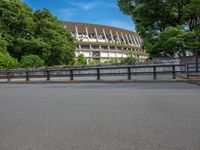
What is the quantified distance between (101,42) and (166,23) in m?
115

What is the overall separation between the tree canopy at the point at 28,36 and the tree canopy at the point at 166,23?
2358cm

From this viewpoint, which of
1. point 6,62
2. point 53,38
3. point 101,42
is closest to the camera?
point 6,62

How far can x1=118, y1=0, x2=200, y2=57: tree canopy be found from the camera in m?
29.3

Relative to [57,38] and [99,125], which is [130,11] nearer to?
[57,38]

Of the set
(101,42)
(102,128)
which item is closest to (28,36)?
(102,128)

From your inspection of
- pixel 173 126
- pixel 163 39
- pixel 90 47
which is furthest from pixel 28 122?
pixel 90 47

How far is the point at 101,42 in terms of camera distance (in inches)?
5930

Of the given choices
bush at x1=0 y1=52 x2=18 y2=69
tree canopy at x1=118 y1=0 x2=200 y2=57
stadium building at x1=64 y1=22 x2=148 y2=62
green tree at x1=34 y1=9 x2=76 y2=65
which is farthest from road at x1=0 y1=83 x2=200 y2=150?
stadium building at x1=64 y1=22 x2=148 y2=62

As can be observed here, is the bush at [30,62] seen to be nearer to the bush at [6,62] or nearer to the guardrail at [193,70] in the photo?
the bush at [6,62]

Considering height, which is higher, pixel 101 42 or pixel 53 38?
pixel 101 42

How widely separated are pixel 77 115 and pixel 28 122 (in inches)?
49.9

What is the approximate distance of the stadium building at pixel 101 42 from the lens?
144500 millimetres

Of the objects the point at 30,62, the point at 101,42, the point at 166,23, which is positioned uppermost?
the point at 101,42

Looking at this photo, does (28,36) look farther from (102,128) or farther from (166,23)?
(102,128)
